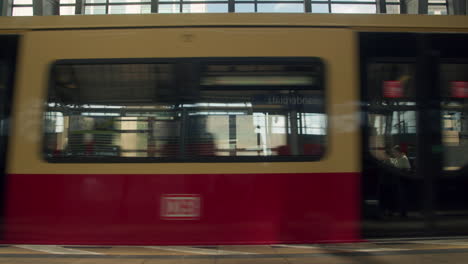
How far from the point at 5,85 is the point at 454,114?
520 cm

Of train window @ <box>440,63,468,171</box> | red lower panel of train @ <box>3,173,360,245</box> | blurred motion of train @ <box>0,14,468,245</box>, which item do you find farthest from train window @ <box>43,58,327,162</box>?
train window @ <box>440,63,468,171</box>

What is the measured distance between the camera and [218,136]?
4297mm

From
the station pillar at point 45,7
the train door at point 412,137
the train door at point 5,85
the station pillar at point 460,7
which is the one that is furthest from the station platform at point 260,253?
the station pillar at point 45,7

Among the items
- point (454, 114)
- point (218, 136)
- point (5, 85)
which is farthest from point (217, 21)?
point (454, 114)

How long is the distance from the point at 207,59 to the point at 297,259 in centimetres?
236

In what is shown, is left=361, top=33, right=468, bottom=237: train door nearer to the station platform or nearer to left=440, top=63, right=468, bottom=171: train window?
left=440, top=63, right=468, bottom=171: train window

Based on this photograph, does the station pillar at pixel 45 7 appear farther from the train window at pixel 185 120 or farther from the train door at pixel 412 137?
the train door at pixel 412 137

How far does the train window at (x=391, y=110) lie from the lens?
4.37 meters

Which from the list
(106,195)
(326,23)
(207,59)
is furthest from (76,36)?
(326,23)

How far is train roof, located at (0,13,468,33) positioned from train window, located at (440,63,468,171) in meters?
0.59

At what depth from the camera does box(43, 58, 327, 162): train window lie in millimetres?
4285

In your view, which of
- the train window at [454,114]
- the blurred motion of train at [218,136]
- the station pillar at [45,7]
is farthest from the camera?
the station pillar at [45,7]

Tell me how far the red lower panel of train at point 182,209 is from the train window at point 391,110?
50 cm

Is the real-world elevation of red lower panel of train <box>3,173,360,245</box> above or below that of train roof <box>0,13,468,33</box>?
below
